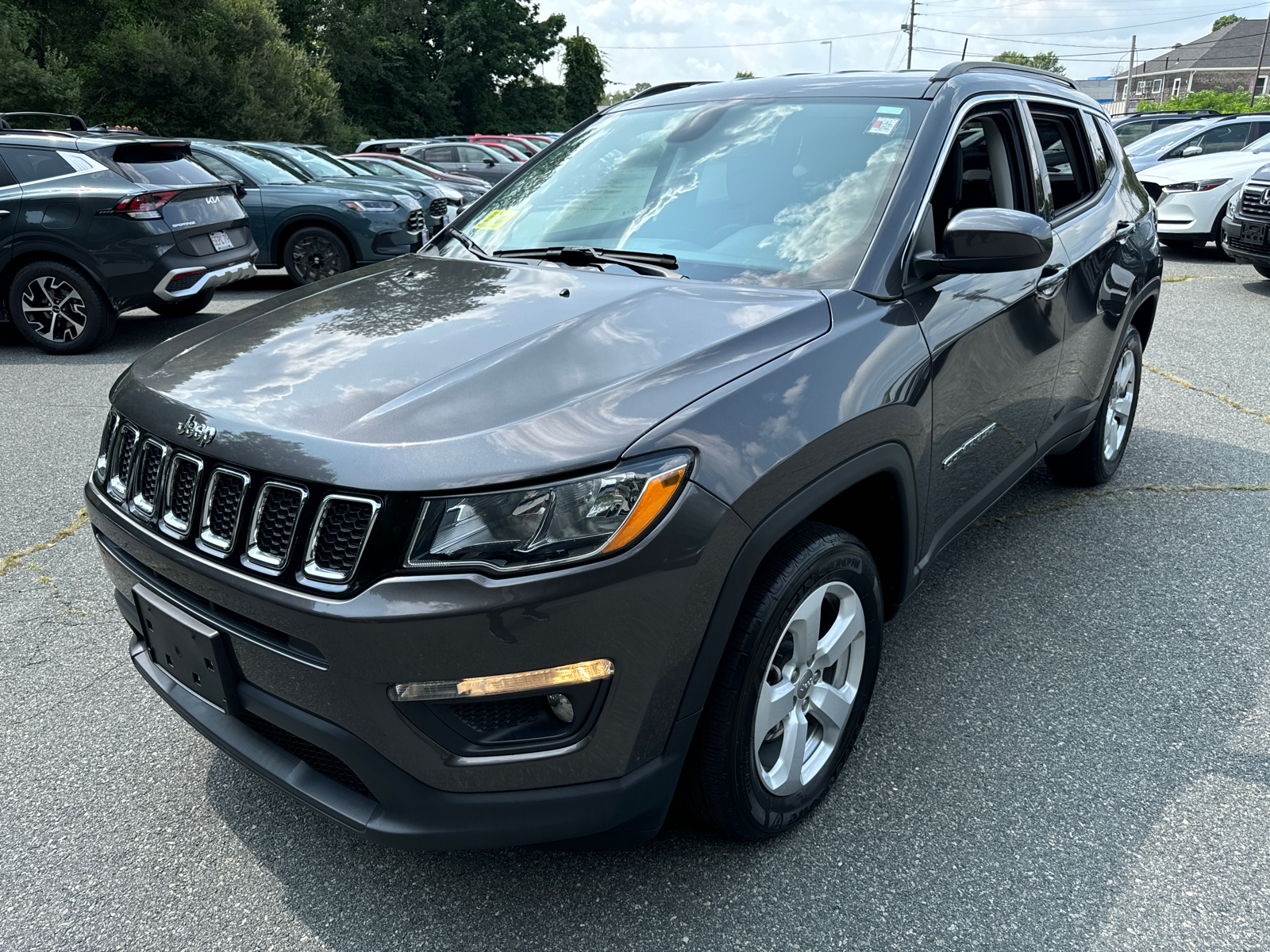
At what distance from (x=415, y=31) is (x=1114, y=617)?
49.1 metres

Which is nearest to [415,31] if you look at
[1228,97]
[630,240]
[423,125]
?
[423,125]

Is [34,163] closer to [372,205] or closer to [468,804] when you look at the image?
[372,205]

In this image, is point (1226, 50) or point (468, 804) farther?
point (1226, 50)

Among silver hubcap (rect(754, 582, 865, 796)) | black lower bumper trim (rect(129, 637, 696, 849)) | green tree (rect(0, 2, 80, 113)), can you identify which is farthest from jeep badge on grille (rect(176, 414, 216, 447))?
green tree (rect(0, 2, 80, 113))

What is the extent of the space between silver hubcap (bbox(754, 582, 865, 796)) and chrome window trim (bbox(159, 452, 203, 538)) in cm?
123

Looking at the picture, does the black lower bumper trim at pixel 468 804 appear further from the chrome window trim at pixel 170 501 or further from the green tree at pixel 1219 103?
the green tree at pixel 1219 103

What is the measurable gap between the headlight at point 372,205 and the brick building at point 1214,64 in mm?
78636

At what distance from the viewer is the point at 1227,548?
392cm

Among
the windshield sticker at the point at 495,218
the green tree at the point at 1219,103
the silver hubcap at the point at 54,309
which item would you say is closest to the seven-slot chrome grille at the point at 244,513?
the windshield sticker at the point at 495,218

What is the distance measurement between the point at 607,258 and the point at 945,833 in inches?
69.0

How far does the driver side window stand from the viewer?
9.27ft

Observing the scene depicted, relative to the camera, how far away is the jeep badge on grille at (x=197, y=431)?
6.40ft

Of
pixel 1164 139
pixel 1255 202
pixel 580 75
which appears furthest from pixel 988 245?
pixel 580 75

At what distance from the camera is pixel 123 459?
227cm
